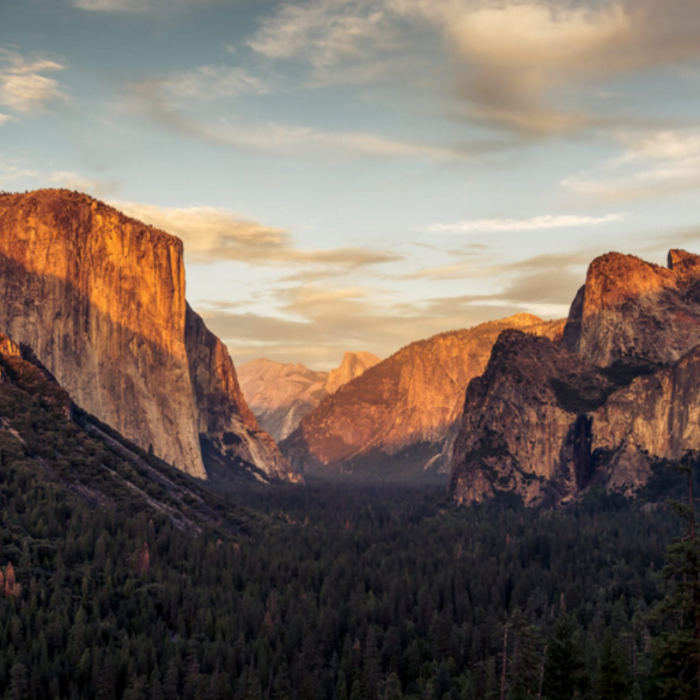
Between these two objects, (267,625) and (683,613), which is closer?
(683,613)

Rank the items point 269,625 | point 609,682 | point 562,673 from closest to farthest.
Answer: point 609,682, point 562,673, point 269,625

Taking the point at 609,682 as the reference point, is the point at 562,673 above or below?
below

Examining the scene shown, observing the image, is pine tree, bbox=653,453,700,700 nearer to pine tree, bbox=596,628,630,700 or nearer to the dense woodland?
the dense woodland

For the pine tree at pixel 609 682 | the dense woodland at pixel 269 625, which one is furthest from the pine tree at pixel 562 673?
the pine tree at pixel 609 682

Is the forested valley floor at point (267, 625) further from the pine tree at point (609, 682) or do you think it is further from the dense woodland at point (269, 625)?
the dense woodland at point (269, 625)

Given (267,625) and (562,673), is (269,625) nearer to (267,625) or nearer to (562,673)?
(267,625)

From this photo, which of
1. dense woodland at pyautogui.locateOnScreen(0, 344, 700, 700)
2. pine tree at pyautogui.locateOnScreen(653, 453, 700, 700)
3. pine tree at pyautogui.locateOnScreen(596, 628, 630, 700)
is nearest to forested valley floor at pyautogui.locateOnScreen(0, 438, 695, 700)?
pine tree at pyautogui.locateOnScreen(596, 628, 630, 700)

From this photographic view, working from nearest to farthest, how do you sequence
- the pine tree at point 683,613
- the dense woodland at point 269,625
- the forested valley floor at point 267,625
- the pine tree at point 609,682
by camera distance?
1. the pine tree at point 683,613
2. the pine tree at point 609,682
3. the dense woodland at point 269,625
4. the forested valley floor at point 267,625

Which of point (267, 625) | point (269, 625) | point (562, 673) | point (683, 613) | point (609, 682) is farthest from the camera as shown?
point (267, 625)

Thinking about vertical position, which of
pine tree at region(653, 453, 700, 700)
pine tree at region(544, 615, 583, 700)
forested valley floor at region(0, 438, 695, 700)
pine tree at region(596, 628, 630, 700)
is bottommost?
forested valley floor at region(0, 438, 695, 700)

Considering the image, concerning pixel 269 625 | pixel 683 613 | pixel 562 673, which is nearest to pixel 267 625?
pixel 269 625

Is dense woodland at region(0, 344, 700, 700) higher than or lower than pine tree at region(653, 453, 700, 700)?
lower

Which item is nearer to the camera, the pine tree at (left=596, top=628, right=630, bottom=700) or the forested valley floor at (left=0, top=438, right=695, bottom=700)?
the pine tree at (left=596, top=628, right=630, bottom=700)

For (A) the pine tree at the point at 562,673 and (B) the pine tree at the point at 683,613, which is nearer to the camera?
(B) the pine tree at the point at 683,613
